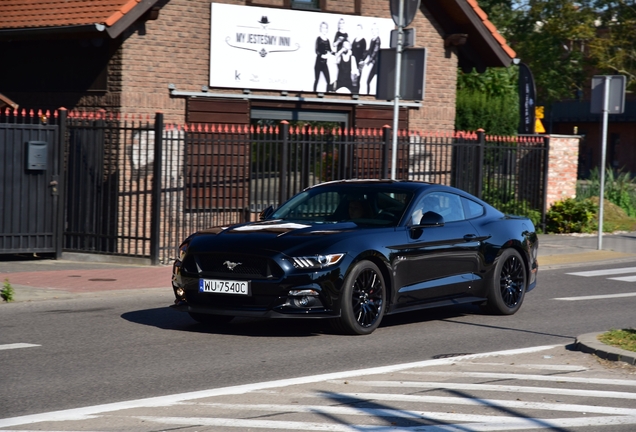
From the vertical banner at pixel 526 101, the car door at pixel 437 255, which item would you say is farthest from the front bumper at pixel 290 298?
the vertical banner at pixel 526 101

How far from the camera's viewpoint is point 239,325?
10.6 metres

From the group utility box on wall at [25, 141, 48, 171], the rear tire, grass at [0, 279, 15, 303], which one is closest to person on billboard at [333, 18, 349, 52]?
utility box on wall at [25, 141, 48, 171]

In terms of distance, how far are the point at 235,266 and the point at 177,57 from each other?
9620mm

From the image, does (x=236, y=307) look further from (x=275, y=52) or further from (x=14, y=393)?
(x=275, y=52)

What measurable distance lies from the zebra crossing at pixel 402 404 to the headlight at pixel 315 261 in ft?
4.59

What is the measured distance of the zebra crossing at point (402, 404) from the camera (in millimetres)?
6391

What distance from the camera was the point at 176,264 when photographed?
1023 centimetres

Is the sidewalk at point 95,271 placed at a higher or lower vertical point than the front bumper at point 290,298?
lower

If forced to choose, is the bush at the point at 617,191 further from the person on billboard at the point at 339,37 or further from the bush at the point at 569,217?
the person on billboard at the point at 339,37

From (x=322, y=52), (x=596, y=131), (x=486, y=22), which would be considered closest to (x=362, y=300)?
(x=322, y=52)

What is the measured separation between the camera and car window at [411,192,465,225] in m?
10.8

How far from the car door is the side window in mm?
83

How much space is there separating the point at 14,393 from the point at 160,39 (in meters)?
11.9

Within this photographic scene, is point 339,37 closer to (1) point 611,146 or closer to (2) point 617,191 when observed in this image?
(2) point 617,191
